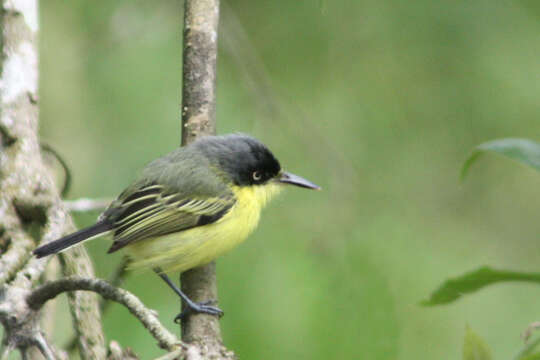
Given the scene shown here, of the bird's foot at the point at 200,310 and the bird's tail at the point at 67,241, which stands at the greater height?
the bird's tail at the point at 67,241

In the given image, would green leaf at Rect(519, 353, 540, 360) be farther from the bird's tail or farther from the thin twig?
the bird's tail

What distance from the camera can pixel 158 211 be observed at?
3436mm

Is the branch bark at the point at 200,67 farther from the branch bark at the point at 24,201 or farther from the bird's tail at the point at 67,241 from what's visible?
the branch bark at the point at 24,201

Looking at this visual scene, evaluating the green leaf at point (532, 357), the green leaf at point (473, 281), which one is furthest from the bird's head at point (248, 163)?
the green leaf at point (532, 357)

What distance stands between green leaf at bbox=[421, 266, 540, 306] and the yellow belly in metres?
1.54

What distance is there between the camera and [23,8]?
3.22 metres

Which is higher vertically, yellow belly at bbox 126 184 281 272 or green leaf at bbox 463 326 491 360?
green leaf at bbox 463 326 491 360

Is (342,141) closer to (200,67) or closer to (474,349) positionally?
(200,67)

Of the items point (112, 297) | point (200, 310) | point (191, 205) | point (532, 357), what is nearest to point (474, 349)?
point (532, 357)

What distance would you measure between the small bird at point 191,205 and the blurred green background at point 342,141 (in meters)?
0.27

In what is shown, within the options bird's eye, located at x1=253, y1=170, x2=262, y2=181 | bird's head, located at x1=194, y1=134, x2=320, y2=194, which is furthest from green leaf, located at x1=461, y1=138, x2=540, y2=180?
bird's eye, located at x1=253, y1=170, x2=262, y2=181

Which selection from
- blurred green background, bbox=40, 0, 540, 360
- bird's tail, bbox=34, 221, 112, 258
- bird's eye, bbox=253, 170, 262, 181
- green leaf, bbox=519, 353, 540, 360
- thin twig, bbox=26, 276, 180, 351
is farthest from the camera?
bird's eye, bbox=253, 170, 262, 181

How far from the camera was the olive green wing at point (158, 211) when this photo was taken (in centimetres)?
333

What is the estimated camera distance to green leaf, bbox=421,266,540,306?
5.59 ft
